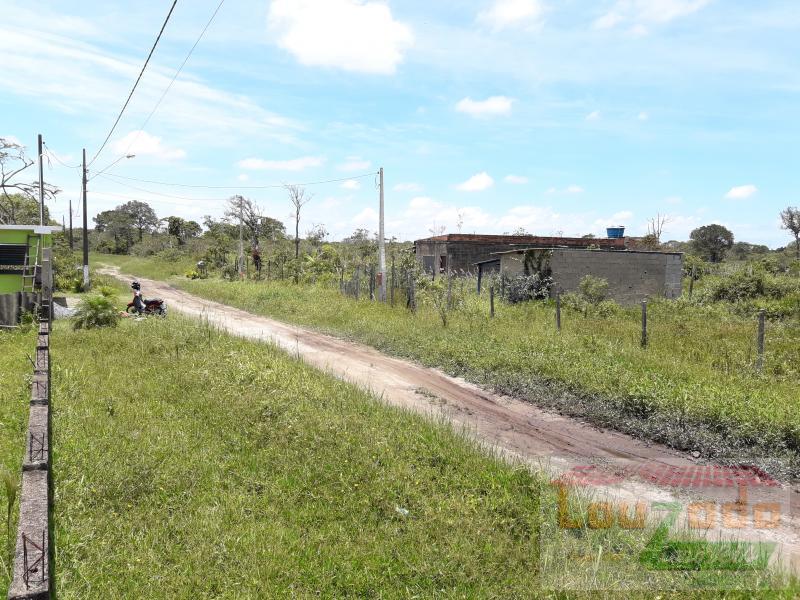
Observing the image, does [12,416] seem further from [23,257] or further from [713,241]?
[713,241]

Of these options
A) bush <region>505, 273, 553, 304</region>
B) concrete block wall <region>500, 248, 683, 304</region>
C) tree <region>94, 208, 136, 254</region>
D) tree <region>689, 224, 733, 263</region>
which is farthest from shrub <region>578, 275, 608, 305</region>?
tree <region>94, 208, 136, 254</region>

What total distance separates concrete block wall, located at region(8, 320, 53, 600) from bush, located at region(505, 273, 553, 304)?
1601 centimetres

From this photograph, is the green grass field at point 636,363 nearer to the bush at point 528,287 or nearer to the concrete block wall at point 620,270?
the bush at point 528,287

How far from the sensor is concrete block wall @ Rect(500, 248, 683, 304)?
20672 mm

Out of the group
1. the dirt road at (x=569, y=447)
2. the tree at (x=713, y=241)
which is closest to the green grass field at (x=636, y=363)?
the dirt road at (x=569, y=447)

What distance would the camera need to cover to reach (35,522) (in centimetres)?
391

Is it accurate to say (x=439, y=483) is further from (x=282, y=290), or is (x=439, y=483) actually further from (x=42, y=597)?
(x=282, y=290)

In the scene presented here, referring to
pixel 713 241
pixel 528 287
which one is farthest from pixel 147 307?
pixel 713 241

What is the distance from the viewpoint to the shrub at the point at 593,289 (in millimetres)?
19078

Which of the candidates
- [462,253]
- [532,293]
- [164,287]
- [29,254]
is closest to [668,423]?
[532,293]

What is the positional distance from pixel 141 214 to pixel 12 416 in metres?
87.2

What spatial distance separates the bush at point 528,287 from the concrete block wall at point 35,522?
16.0 m

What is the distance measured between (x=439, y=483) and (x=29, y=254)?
59.1 feet

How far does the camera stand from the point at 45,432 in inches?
217
